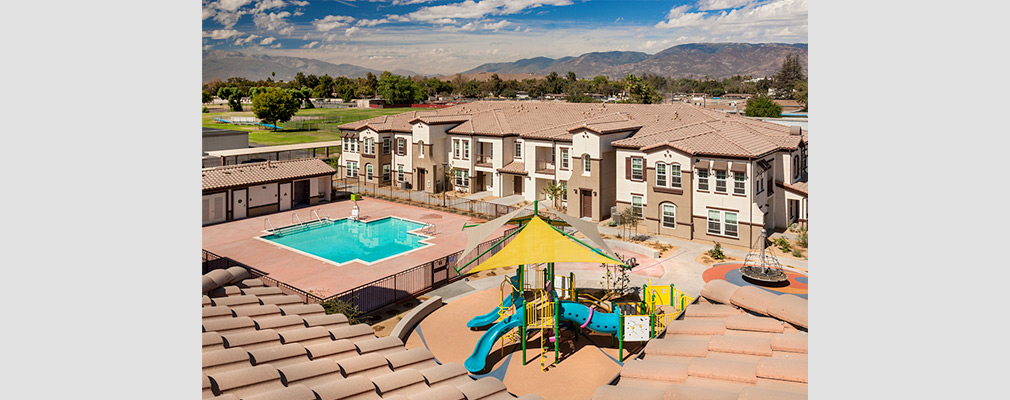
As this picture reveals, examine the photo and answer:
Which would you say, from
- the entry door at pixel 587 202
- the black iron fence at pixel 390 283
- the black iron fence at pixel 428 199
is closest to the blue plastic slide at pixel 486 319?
the black iron fence at pixel 390 283

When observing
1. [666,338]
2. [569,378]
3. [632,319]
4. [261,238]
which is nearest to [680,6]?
[632,319]

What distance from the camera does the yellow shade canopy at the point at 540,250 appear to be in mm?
16375

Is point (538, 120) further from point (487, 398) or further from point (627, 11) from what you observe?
point (487, 398)

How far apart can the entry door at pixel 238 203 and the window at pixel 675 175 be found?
26212 millimetres

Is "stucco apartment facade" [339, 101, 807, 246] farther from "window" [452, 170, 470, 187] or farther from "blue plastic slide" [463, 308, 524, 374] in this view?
"blue plastic slide" [463, 308, 524, 374]

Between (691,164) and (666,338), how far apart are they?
78.5 feet

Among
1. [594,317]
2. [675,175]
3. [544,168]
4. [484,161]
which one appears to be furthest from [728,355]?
[484,161]

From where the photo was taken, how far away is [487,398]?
824cm

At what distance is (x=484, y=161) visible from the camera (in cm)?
4638

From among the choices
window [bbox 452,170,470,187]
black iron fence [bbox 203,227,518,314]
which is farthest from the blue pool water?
window [bbox 452,170,470,187]

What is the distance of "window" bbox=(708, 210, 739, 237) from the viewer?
105 ft

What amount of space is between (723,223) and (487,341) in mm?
20086

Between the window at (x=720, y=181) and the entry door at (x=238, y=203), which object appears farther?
the entry door at (x=238, y=203)

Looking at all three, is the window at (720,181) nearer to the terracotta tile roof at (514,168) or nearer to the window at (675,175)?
the window at (675,175)
